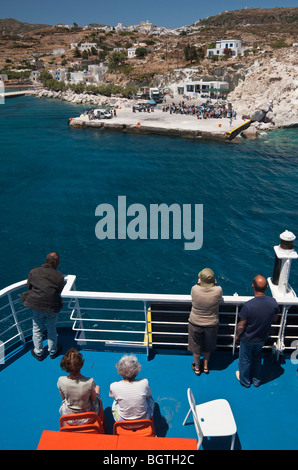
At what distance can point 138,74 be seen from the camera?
81.0 m

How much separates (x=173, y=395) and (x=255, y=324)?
4.89 feet

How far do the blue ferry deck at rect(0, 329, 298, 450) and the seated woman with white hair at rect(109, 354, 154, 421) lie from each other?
764 millimetres

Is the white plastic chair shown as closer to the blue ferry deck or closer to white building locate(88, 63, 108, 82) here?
the blue ferry deck

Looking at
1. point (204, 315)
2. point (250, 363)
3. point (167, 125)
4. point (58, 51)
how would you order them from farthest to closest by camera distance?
point (58, 51)
point (167, 125)
point (250, 363)
point (204, 315)

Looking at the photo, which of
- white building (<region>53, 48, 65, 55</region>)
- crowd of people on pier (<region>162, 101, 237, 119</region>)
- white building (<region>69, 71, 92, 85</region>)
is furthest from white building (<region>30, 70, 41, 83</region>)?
crowd of people on pier (<region>162, 101, 237, 119</region>)

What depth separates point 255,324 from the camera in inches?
157

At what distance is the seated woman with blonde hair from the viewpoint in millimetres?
3309

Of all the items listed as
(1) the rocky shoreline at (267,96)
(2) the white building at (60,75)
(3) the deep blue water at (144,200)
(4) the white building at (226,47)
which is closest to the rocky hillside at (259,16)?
(4) the white building at (226,47)

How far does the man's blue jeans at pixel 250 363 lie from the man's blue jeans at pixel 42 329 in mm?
2661

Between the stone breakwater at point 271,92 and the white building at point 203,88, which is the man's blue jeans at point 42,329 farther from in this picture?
the white building at point 203,88

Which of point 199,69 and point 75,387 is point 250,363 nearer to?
point 75,387

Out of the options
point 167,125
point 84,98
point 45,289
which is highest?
point 84,98

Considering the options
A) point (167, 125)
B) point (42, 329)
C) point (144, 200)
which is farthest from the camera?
point (167, 125)

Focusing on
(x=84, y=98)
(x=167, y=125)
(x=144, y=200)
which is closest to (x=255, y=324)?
(x=144, y=200)
